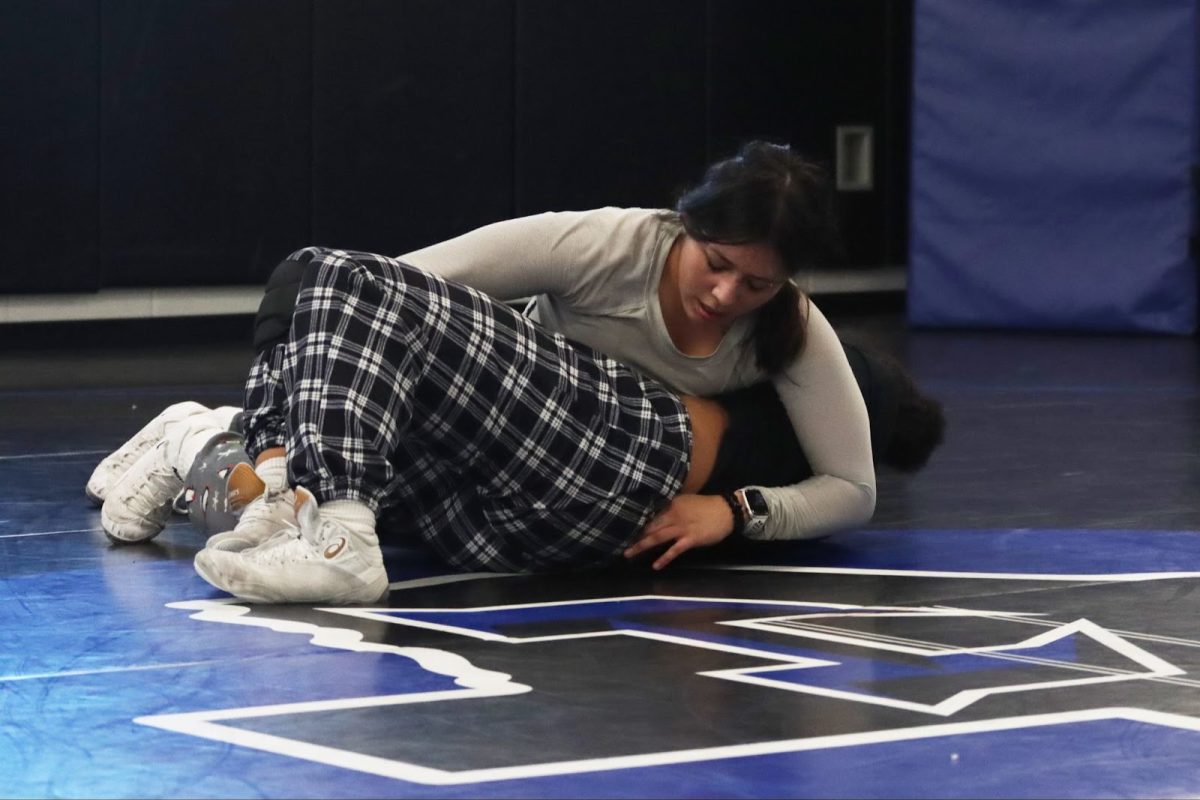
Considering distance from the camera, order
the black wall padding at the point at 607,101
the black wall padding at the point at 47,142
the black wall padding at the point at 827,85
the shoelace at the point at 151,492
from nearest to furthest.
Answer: the shoelace at the point at 151,492 < the black wall padding at the point at 47,142 < the black wall padding at the point at 607,101 < the black wall padding at the point at 827,85

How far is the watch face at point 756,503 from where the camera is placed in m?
2.67

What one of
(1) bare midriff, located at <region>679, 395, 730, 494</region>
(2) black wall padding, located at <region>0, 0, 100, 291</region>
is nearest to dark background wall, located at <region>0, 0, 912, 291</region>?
(2) black wall padding, located at <region>0, 0, 100, 291</region>

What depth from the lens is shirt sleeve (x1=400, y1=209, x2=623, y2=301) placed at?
2539mm

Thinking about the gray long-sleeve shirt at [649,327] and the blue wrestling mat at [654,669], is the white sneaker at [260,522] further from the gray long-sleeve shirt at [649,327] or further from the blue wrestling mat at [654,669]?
the gray long-sleeve shirt at [649,327]

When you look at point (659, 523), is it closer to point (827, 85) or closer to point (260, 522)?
point (260, 522)

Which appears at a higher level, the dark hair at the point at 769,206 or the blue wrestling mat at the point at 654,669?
the dark hair at the point at 769,206

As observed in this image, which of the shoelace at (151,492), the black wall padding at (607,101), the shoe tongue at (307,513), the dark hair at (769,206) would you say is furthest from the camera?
the black wall padding at (607,101)

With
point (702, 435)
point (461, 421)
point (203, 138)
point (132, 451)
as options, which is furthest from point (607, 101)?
point (461, 421)

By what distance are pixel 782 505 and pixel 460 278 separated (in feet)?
1.77

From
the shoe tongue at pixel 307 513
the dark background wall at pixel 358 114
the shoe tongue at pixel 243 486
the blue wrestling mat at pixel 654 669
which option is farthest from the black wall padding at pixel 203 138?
the shoe tongue at pixel 307 513

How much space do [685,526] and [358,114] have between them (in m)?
4.35

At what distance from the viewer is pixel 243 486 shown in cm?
264

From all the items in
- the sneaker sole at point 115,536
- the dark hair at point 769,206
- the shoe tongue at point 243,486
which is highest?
the dark hair at point 769,206

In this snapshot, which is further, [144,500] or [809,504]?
[144,500]
